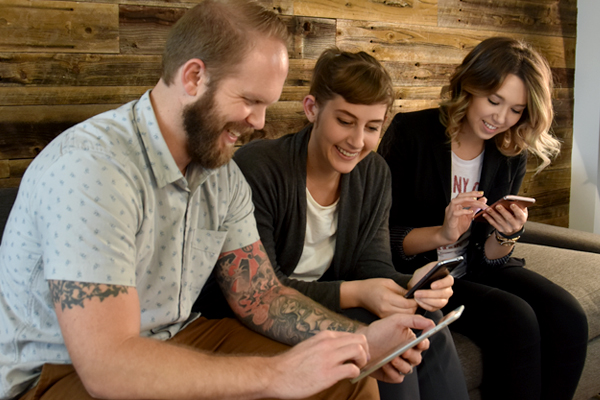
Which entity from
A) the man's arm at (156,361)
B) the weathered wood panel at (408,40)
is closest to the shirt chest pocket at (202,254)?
the man's arm at (156,361)

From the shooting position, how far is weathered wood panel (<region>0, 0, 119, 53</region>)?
1.62m

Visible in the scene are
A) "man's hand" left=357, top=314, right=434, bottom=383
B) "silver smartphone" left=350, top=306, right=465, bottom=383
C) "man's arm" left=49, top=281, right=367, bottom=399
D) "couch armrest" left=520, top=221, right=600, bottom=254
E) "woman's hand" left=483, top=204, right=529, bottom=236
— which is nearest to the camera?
"man's arm" left=49, top=281, right=367, bottom=399

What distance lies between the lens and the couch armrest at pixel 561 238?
242 centimetres

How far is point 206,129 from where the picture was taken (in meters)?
1.09

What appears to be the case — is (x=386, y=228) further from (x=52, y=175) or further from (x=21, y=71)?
(x=21, y=71)

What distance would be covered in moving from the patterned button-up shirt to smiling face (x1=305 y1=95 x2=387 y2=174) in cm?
40

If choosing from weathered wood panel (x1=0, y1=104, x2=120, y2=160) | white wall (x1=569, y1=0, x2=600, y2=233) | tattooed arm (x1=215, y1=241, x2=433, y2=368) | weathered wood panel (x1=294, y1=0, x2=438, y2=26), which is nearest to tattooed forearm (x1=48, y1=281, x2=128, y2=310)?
tattooed arm (x1=215, y1=241, x2=433, y2=368)

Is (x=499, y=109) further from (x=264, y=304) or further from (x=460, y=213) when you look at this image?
(x=264, y=304)

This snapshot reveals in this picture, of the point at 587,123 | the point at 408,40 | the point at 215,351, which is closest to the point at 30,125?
the point at 215,351

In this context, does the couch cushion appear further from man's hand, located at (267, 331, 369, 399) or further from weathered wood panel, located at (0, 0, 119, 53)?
weathered wood panel, located at (0, 0, 119, 53)

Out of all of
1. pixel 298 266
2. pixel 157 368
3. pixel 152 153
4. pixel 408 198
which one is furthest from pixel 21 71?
pixel 408 198

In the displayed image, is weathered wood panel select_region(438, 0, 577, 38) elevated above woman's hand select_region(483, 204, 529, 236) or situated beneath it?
elevated above

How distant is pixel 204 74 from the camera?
1074 mm

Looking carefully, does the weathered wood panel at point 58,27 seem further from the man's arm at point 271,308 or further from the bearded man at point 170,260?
the man's arm at point 271,308
